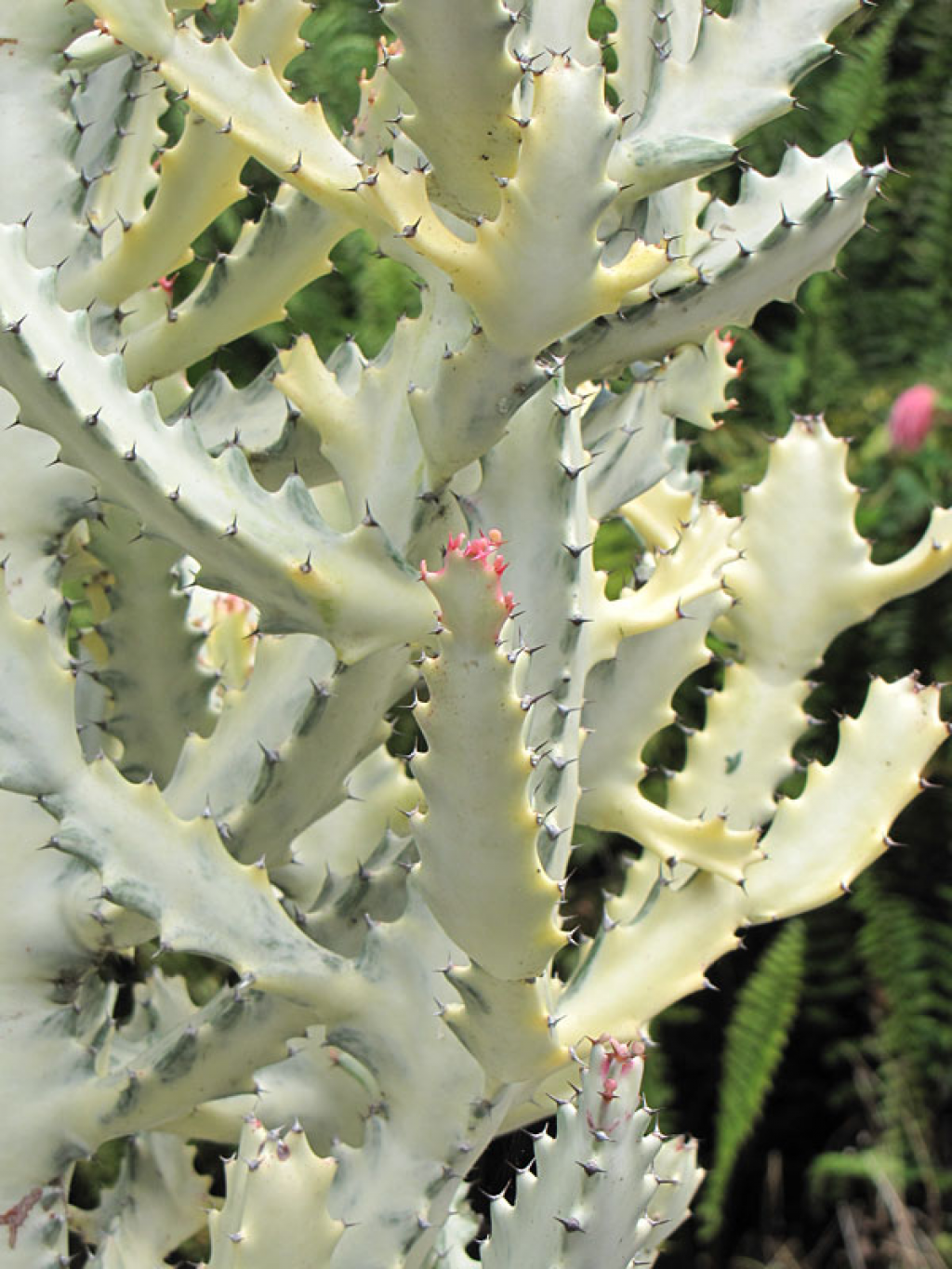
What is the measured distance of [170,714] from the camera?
4.82 feet

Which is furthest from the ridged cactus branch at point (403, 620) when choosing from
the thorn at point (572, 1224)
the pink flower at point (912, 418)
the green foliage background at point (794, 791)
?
the green foliage background at point (794, 791)

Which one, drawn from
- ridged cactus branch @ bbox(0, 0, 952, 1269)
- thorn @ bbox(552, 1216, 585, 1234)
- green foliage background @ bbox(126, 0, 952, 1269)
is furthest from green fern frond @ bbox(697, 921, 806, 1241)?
thorn @ bbox(552, 1216, 585, 1234)

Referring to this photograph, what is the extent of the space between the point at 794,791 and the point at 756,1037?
0.49m

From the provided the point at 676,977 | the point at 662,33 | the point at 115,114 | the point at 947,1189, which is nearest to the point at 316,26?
the point at 115,114

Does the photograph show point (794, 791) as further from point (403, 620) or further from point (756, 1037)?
point (403, 620)

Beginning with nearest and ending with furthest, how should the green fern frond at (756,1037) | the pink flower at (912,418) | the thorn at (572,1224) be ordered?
the thorn at (572,1224) < the pink flower at (912,418) < the green fern frond at (756,1037)

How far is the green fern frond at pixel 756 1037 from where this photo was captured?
9.64ft

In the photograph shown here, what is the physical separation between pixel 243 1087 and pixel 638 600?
0.53 meters

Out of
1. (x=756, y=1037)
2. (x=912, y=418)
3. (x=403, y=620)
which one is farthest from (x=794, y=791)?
(x=403, y=620)

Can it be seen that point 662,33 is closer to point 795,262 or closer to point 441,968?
point 795,262

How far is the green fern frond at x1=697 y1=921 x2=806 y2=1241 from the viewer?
Result: 294cm

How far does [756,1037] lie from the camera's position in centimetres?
297

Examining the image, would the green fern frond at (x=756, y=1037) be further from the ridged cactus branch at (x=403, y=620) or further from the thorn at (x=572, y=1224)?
the thorn at (x=572, y=1224)

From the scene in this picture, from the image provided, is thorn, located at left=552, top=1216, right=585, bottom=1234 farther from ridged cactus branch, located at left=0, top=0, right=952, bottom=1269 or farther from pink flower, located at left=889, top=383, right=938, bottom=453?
pink flower, located at left=889, top=383, right=938, bottom=453
